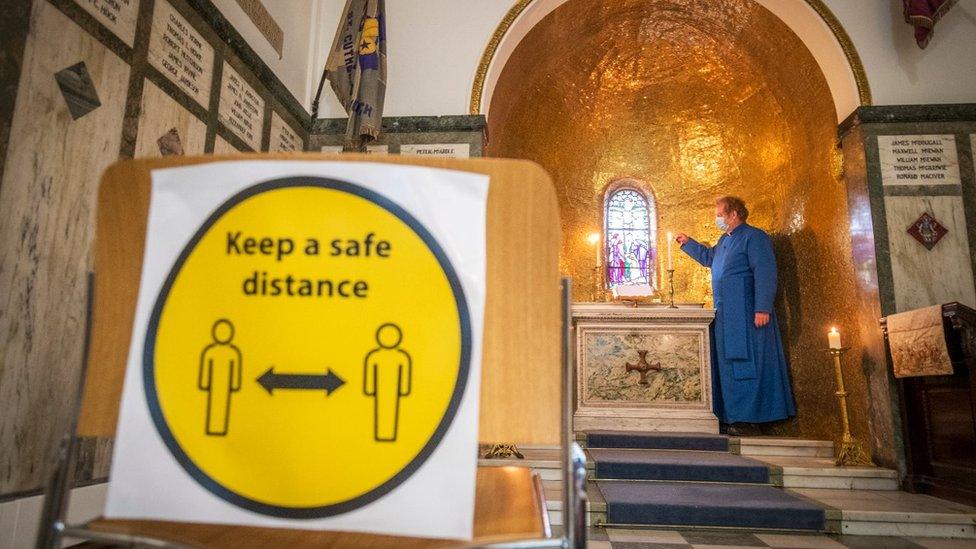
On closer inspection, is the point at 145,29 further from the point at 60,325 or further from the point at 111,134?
the point at 60,325

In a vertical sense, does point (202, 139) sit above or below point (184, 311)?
above

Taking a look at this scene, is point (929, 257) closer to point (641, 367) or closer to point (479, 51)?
point (641, 367)

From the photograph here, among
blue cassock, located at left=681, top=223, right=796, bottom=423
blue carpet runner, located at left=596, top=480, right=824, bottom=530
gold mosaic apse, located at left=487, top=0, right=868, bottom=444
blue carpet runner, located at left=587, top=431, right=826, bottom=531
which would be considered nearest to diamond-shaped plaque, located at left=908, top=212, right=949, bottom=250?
gold mosaic apse, located at left=487, top=0, right=868, bottom=444

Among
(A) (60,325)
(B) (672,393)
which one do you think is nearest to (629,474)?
(B) (672,393)

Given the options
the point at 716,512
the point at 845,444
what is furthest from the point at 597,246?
the point at 716,512

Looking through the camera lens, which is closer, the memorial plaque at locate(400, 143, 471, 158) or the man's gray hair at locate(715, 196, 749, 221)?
the memorial plaque at locate(400, 143, 471, 158)

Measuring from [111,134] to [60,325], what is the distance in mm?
848

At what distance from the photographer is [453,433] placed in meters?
0.78

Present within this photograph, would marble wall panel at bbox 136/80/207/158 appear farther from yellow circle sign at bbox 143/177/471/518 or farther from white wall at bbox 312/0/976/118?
yellow circle sign at bbox 143/177/471/518

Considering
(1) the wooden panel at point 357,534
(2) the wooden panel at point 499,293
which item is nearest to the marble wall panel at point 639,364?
(1) the wooden panel at point 357,534

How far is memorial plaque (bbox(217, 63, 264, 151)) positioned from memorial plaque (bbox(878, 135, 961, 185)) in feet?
14.8

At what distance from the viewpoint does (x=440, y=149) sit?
4.66 m

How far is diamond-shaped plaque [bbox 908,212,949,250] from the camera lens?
4219 mm

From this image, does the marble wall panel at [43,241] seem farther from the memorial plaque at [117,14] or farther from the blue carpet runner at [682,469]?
the blue carpet runner at [682,469]
